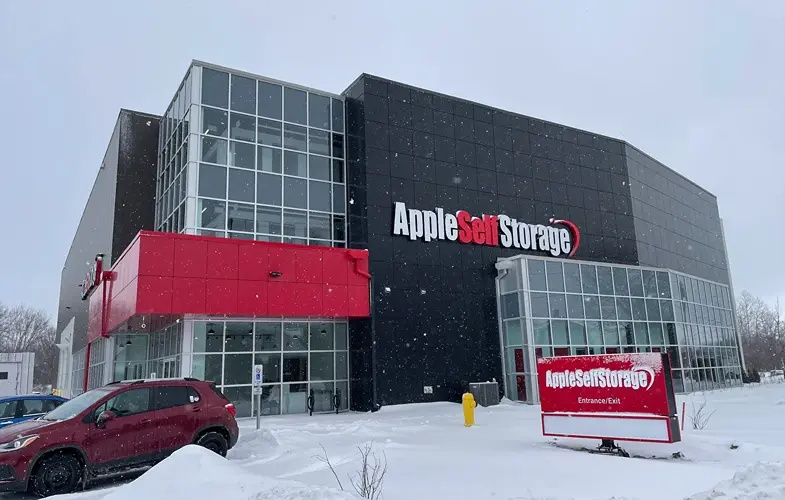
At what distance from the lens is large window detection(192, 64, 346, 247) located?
22031 mm

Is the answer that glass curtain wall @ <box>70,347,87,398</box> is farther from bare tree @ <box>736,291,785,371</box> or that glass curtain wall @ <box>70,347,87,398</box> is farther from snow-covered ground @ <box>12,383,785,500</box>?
bare tree @ <box>736,291,785,371</box>

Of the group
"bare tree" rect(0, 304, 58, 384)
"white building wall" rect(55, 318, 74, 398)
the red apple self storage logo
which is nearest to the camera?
the red apple self storage logo

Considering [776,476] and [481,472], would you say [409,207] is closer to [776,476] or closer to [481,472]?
[481,472]

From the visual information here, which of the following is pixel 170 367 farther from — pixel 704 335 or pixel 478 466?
pixel 704 335

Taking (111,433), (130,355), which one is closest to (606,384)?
(111,433)

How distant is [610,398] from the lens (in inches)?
487

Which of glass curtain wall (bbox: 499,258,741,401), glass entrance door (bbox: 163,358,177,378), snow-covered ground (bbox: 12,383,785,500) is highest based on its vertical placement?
glass curtain wall (bbox: 499,258,741,401)

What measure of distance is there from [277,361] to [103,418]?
11780 mm

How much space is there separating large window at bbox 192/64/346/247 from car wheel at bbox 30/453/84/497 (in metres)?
12.3

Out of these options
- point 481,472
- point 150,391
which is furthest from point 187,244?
point 481,472

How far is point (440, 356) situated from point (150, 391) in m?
14.5

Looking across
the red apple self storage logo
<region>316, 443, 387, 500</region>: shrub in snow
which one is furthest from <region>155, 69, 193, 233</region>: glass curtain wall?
the red apple self storage logo

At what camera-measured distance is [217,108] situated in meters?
22.7

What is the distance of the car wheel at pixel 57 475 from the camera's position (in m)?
9.31
